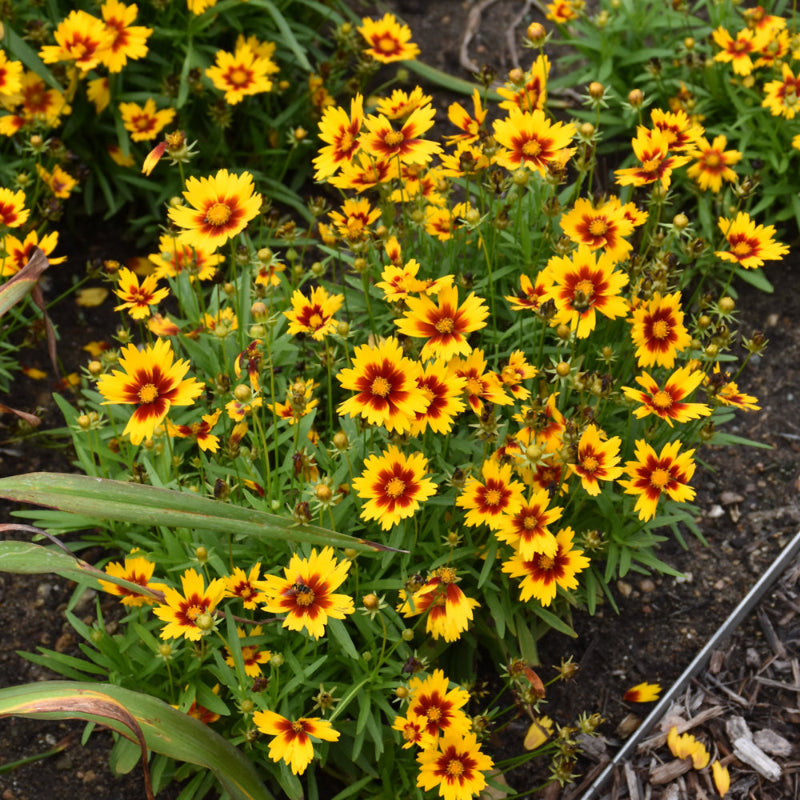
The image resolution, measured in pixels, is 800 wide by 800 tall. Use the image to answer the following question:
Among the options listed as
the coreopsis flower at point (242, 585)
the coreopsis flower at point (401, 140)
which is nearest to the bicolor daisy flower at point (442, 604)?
the coreopsis flower at point (242, 585)

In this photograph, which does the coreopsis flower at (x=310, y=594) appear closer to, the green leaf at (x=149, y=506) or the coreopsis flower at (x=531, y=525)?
the green leaf at (x=149, y=506)

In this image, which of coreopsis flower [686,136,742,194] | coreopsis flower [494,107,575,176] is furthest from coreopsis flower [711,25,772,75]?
coreopsis flower [494,107,575,176]

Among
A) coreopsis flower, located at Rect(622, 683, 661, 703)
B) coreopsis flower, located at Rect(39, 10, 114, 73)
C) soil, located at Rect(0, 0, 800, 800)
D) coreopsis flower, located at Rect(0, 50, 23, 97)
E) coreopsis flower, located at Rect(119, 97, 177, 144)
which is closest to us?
soil, located at Rect(0, 0, 800, 800)

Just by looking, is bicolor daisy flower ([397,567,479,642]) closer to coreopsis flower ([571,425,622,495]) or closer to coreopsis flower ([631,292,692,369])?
coreopsis flower ([571,425,622,495])

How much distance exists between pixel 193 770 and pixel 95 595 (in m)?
0.67

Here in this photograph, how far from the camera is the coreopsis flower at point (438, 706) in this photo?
6.56 ft

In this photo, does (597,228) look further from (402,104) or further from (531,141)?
(402,104)

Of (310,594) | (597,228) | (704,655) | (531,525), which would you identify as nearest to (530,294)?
(597,228)

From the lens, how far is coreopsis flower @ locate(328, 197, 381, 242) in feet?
7.64

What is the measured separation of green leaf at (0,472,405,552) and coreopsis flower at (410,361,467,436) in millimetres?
286

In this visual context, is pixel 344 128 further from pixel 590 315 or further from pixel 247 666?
pixel 247 666

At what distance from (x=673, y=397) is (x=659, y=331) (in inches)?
6.3

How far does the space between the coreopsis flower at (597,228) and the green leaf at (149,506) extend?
86cm

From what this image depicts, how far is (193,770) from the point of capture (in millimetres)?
2172
